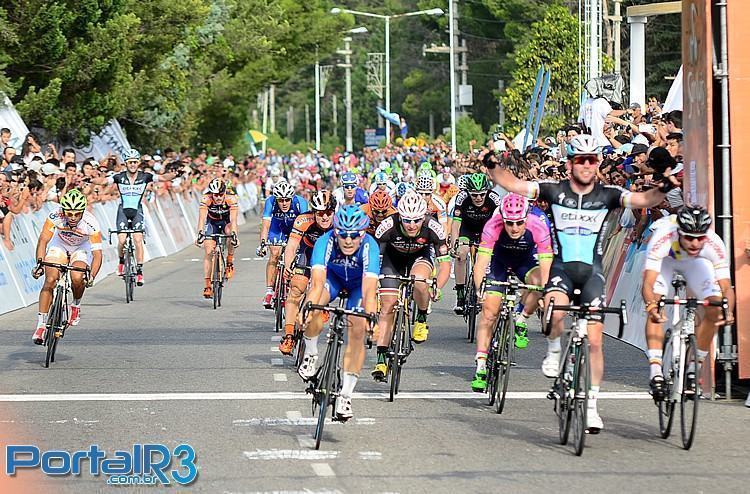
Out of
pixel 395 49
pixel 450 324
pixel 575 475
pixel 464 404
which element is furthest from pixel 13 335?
pixel 395 49

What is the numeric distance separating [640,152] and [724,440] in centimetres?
740

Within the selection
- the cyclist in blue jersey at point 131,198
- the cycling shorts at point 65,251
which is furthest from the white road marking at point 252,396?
the cyclist in blue jersey at point 131,198

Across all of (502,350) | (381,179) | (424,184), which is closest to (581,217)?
(502,350)

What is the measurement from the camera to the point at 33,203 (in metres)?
24.6

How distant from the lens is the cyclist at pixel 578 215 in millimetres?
11367

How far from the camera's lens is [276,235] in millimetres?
19625

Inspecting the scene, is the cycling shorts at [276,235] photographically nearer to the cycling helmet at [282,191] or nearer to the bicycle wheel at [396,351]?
the cycling helmet at [282,191]

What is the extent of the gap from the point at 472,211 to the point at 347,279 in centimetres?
601

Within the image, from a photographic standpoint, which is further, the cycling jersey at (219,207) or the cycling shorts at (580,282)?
the cycling jersey at (219,207)

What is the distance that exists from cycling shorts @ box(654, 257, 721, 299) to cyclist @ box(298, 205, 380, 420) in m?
2.18

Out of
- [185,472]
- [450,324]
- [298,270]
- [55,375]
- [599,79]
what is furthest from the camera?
[599,79]

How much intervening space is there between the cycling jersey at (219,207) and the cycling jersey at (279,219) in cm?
274

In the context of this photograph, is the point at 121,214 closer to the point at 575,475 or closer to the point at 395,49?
the point at 575,475

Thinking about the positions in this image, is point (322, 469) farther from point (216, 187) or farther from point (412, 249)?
point (216, 187)
